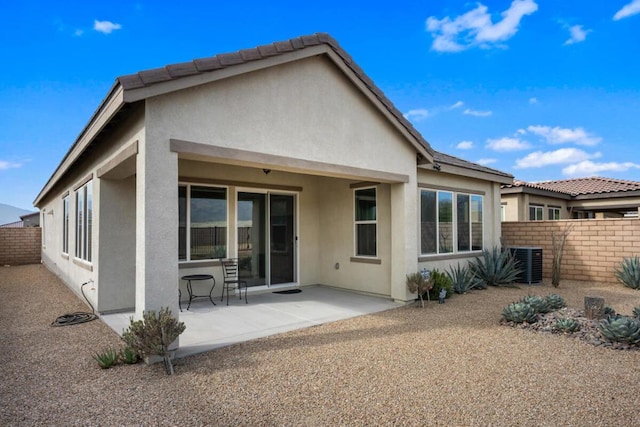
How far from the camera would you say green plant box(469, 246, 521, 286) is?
11055 millimetres

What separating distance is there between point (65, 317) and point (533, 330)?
28.8ft

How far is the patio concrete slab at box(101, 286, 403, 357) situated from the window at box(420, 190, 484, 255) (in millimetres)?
2408

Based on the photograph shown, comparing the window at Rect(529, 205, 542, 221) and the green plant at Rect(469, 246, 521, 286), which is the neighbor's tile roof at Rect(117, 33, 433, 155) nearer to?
the green plant at Rect(469, 246, 521, 286)

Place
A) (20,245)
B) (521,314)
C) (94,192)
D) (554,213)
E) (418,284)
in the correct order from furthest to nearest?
(20,245)
(554,213)
(418,284)
(94,192)
(521,314)

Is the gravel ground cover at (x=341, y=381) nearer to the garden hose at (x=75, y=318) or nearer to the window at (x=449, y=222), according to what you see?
the garden hose at (x=75, y=318)

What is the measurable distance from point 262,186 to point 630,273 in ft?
34.5

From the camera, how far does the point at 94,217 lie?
7602 mm

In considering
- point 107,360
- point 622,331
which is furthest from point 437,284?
point 107,360

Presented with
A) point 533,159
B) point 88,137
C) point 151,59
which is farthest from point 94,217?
point 533,159

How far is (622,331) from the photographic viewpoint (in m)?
5.40

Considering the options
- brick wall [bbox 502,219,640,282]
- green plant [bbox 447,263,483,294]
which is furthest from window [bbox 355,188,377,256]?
brick wall [bbox 502,219,640,282]

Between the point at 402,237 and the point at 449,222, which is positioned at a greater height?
the point at 449,222

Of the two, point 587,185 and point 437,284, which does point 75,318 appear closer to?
point 437,284

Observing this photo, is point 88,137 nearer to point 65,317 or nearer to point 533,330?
point 65,317
